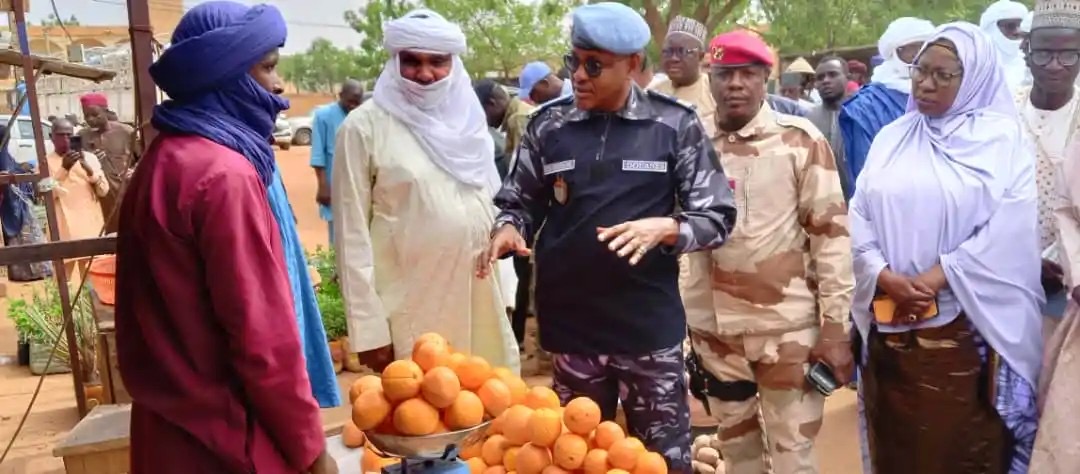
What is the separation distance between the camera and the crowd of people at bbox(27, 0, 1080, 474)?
6.28 ft

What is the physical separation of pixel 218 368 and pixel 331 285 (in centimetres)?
520

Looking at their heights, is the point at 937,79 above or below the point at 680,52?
above

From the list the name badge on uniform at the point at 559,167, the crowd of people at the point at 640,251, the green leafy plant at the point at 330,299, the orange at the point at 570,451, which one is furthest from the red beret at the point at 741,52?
the green leafy plant at the point at 330,299

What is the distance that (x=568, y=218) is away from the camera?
2754mm

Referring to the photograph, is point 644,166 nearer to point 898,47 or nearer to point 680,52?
point 680,52

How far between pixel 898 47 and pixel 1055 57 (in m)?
2.04

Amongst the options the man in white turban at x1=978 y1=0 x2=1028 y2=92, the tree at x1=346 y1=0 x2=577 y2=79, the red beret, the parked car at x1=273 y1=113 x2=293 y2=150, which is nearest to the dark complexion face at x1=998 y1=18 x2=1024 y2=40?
the man in white turban at x1=978 y1=0 x2=1028 y2=92

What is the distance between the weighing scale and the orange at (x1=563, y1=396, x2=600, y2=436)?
1.31ft

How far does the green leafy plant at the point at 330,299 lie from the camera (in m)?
6.44

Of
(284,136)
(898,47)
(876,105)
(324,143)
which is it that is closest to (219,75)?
(876,105)

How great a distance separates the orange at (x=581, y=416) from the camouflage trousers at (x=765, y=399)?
0.91 m

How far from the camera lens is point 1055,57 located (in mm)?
3422

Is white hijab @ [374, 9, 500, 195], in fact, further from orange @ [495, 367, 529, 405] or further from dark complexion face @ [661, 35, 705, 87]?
dark complexion face @ [661, 35, 705, 87]

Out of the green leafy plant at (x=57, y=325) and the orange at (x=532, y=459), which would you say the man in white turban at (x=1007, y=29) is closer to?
the orange at (x=532, y=459)
